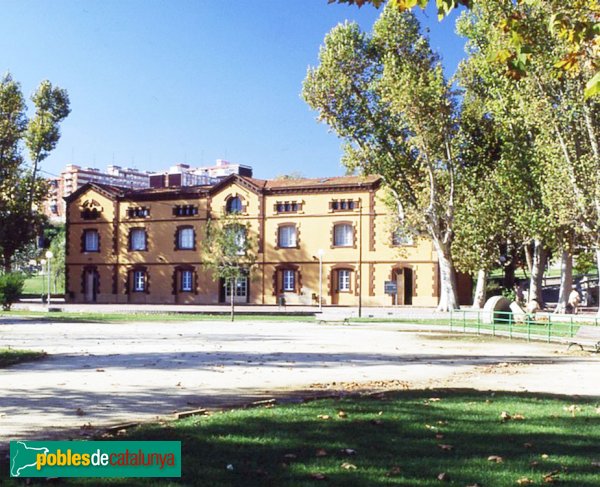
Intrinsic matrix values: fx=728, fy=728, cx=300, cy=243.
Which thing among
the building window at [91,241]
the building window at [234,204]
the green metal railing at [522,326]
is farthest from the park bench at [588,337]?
the building window at [91,241]

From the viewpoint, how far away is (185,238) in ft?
199

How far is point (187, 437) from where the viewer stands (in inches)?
296

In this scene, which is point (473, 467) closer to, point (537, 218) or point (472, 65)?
point (537, 218)

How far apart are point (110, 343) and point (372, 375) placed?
10.2 metres

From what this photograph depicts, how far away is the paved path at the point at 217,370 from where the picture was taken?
10.1 meters

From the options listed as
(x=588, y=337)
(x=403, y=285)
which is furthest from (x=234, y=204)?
(x=588, y=337)

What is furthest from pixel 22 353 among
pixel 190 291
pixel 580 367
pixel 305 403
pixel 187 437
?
pixel 190 291

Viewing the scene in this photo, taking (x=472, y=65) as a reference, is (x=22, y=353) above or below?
below

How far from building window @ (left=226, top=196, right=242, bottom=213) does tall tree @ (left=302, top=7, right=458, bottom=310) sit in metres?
19.2

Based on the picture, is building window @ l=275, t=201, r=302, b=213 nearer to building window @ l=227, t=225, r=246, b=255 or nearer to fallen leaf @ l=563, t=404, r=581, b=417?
building window @ l=227, t=225, r=246, b=255

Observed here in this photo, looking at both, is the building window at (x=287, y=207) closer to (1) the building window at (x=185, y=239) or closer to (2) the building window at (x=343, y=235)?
(2) the building window at (x=343, y=235)

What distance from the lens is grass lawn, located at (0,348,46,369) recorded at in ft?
Answer: 51.2

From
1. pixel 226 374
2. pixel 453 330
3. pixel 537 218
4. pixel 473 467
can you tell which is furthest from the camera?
pixel 537 218

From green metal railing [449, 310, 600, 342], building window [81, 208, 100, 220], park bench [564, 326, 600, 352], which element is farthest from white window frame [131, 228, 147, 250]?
park bench [564, 326, 600, 352]
